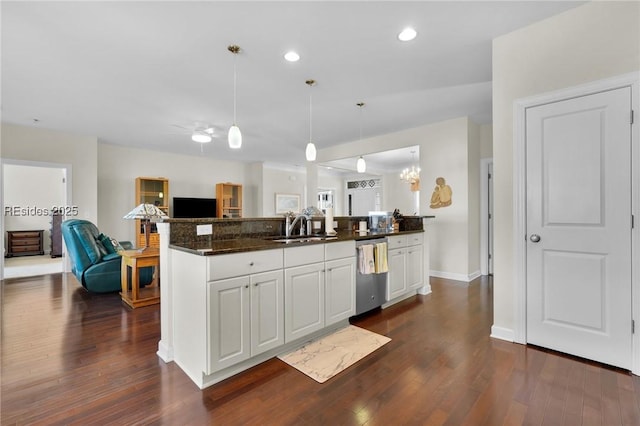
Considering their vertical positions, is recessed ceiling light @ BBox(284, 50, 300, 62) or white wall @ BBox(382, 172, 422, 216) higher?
recessed ceiling light @ BBox(284, 50, 300, 62)

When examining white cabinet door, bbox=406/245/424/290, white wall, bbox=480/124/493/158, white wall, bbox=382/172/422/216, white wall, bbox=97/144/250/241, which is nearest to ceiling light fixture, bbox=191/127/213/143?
white wall, bbox=97/144/250/241

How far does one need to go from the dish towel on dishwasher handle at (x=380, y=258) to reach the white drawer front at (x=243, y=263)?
1234 millimetres

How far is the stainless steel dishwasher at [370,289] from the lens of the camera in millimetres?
2956

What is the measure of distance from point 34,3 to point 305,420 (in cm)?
338

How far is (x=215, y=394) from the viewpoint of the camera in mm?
1810

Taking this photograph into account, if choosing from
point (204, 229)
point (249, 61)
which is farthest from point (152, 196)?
point (204, 229)

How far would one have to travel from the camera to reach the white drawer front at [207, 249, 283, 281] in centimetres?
184

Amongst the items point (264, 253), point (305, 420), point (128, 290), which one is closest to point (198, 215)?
point (128, 290)

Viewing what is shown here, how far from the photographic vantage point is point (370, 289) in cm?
310

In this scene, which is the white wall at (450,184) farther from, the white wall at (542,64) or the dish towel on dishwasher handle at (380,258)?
the dish towel on dishwasher handle at (380,258)

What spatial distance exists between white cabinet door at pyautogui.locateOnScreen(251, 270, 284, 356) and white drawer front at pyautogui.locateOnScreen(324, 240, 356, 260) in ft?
1.80

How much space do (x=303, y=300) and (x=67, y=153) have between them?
587 cm

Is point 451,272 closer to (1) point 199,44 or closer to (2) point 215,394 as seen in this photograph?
(2) point 215,394

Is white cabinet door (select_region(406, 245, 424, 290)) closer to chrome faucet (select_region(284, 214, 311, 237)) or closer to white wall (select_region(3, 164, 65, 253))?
chrome faucet (select_region(284, 214, 311, 237))
